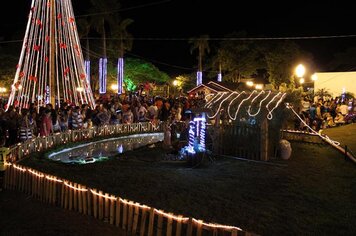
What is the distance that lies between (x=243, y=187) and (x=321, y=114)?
15868 mm

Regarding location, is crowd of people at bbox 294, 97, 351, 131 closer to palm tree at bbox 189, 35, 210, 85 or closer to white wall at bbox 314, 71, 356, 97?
white wall at bbox 314, 71, 356, 97

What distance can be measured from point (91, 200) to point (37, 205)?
140cm

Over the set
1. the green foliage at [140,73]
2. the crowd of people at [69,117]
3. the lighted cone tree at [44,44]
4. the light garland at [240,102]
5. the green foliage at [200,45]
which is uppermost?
the green foliage at [200,45]

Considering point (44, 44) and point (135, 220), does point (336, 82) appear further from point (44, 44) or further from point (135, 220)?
point (135, 220)

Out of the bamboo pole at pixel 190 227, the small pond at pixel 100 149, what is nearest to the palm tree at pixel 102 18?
the small pond at pixel 100 149

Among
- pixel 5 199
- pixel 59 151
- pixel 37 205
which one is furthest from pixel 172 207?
pixel 59 151

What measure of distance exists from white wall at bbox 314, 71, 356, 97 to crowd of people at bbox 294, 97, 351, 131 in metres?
6.22

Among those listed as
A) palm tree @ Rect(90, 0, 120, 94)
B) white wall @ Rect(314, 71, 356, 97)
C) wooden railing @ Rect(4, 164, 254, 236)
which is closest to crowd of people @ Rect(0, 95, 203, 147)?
wooden railing @ Rect(4, 164, 254, 236)

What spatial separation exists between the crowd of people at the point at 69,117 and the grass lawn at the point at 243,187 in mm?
1701

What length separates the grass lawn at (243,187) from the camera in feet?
22.4

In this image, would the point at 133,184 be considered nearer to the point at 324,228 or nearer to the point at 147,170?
the point at 147,170

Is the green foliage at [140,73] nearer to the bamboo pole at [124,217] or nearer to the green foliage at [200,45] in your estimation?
the green foliage at [200,45]

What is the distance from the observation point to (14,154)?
1075 centimetres

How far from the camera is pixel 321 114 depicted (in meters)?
23.2
